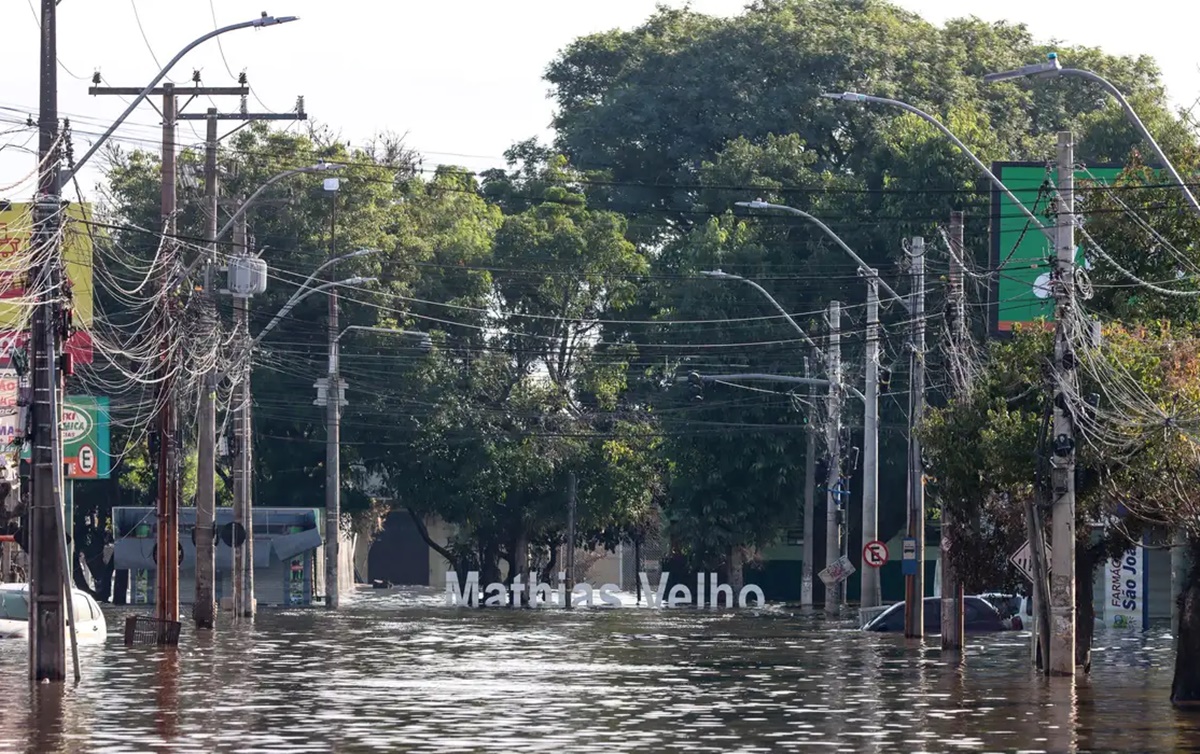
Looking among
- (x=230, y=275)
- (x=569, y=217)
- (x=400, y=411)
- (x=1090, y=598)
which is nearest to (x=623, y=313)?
(x=569, y=217)

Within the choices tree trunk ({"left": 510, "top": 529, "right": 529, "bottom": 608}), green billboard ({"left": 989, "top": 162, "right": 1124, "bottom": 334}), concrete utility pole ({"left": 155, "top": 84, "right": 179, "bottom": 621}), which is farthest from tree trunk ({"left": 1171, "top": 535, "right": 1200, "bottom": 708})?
tree trunk ({"left": 510, "top": 529, "right": 529, "bottom": 608})

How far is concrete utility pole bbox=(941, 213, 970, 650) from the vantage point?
135 feet

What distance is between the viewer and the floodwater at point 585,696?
23750 mm

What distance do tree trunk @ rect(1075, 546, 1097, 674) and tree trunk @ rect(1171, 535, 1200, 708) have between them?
5881 mm

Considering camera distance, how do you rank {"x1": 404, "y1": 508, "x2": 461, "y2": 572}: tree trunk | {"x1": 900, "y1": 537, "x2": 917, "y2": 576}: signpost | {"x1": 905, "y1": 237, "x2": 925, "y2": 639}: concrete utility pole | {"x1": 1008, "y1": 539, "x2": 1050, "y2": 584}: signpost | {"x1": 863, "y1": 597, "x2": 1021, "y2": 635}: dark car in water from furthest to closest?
1. {"x1": 404, "y1": 508, "x2": 461, "y2": 572}: tree trunk
2. {"x1": 863, "y1": 597, "x2": 1021, "y2": 635}: dark car in water
3. {"x1": 900, "y1": 537, "x2": 917, "y2": 576}: signpost
4. {"x1": 905, "y1": 237, "x2": 925, "y2": 639}: concrete utility pole
5. {"x1": 1008, "y1": 539, "x2": 1050, "y2": 584}: signpost

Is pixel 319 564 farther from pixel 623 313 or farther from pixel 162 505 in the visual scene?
pixel 162 505

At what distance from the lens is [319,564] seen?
8675 centimetres

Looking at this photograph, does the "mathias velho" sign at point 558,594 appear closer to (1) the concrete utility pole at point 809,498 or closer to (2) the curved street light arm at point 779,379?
(1) the concrete utility pole at point 809,498

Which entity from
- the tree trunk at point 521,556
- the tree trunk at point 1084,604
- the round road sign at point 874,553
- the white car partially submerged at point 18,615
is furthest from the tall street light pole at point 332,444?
the tree trunk at point 1084,604

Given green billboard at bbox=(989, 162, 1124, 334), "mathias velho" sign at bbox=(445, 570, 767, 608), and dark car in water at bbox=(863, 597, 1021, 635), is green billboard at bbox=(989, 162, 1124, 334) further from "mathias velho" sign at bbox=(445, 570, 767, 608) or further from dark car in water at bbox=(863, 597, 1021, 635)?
"mathias velho" sign at bbox=(445, 570, 767, 608)

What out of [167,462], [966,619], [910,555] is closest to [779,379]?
[966,619]

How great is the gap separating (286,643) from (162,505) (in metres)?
4.24

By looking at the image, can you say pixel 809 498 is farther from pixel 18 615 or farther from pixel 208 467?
pixel 18 615

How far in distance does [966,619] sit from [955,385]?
1350 centimetres
